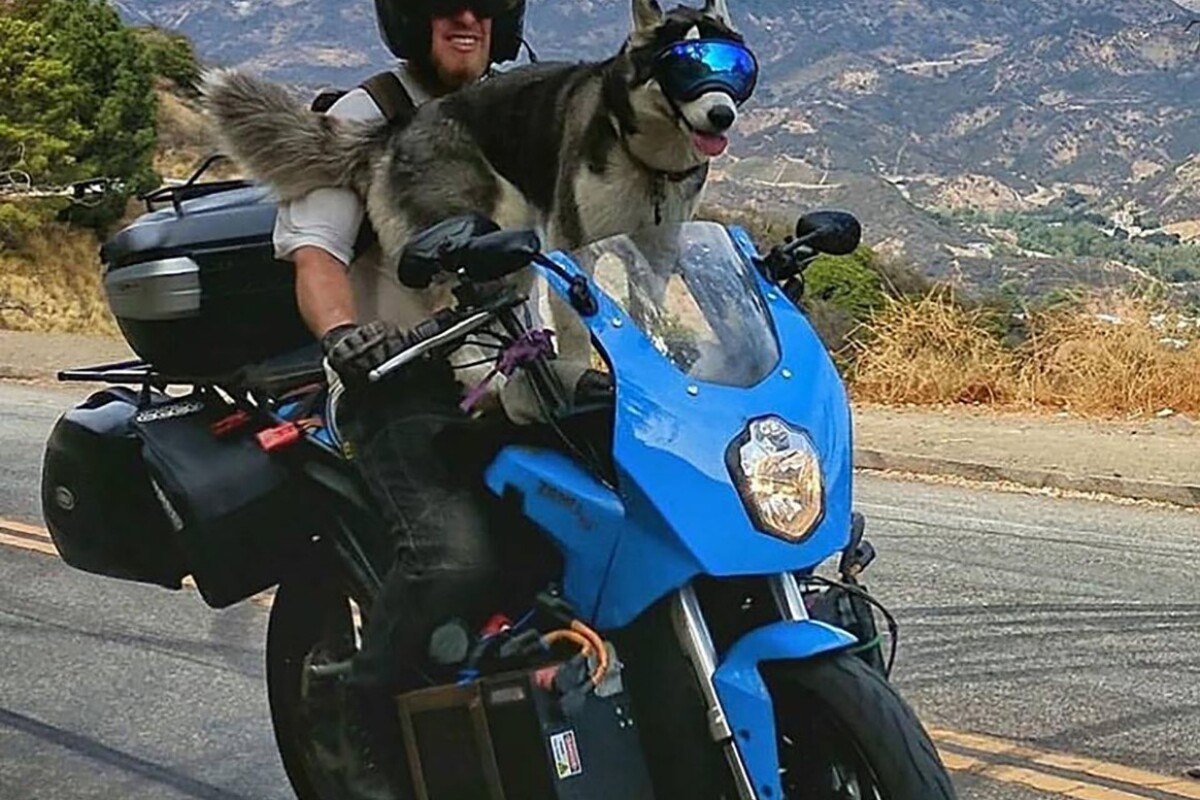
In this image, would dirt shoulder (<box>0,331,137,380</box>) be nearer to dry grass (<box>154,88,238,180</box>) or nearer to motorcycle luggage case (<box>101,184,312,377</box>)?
motorcycle luggage case (<box>101,184,312,377</box>)

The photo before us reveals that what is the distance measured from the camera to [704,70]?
10.7 feet

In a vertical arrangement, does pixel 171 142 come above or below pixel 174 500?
below

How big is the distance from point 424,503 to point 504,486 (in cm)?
19

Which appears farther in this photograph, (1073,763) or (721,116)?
(1073,763)

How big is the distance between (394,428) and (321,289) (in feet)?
1.34

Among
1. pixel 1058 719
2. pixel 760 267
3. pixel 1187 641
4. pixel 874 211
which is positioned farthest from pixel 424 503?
pixel 874 211

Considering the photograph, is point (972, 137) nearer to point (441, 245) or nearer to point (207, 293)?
point (207, 293)

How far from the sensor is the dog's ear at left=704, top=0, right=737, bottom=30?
347cm

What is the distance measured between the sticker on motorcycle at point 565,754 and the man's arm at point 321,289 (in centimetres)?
103

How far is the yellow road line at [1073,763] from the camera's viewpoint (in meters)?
4.79

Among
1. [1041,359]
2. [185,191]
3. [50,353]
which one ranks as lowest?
[50,353]

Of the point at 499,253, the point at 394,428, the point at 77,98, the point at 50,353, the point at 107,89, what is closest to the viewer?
the point at 499,253

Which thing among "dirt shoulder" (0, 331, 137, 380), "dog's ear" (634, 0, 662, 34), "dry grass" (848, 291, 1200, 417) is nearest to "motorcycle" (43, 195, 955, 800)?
"dog's ear" (634, 0, 662, 34)

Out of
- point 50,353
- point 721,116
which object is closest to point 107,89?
point 50,353
